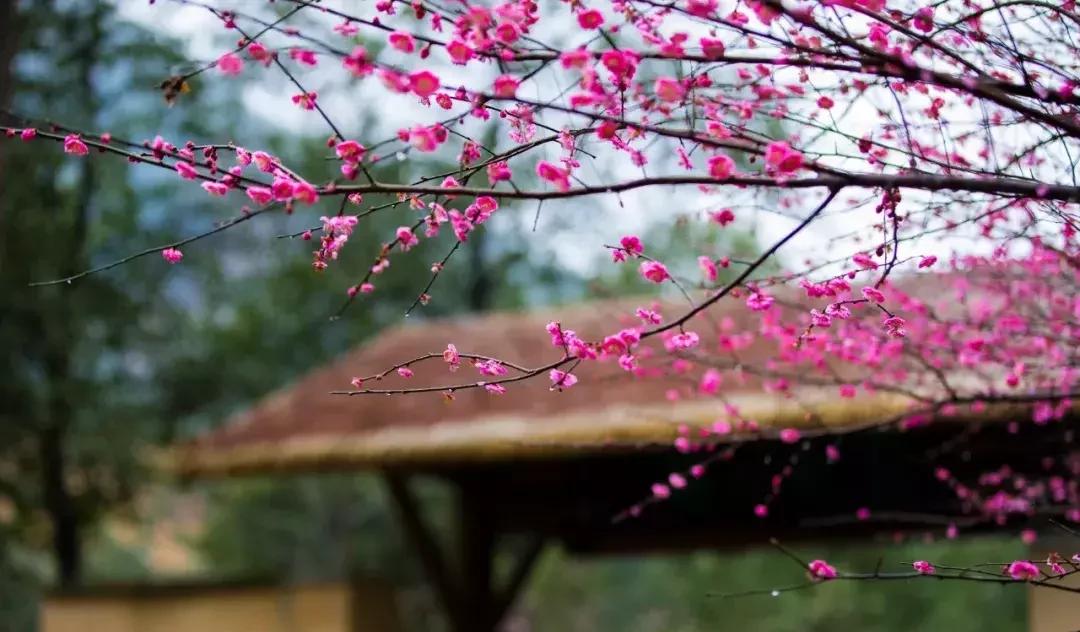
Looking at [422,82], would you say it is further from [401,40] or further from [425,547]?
[425,547]

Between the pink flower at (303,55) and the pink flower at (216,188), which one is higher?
the pink flower at (303,55)

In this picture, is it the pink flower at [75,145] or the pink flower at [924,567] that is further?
the pink flower at [924,567]

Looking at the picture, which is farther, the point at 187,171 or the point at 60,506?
the point at 60,506

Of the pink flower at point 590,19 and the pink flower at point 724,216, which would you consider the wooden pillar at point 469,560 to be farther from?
the pink flower at point 590,19

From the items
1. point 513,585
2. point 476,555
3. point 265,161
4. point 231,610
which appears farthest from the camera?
point 231,610

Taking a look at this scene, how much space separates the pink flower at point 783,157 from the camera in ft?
4.56

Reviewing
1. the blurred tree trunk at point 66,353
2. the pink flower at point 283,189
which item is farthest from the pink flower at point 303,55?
the blurred tree trunk at point 66,353

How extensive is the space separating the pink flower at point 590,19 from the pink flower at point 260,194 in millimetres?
502

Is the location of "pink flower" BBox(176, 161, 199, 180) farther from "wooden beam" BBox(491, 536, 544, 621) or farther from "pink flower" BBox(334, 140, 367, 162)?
"wooden beam" BBox(491, 536, 544, 621)

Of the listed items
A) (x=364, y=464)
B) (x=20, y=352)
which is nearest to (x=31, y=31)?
(x=20, y=352)

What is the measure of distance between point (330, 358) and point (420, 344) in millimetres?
2850

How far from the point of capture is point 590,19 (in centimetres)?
150

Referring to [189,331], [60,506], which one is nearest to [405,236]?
[60,506]

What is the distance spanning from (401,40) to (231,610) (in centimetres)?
479
